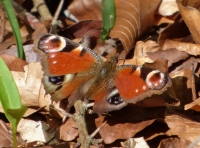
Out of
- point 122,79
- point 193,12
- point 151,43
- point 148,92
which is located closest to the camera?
point 148,92

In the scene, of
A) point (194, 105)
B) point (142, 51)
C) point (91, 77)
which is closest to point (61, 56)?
point (91, 77)

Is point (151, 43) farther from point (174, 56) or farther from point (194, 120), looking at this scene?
point (194, 120)

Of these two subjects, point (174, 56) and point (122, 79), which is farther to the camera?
point (174, 56)

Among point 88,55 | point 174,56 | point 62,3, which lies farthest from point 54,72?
point 62,3

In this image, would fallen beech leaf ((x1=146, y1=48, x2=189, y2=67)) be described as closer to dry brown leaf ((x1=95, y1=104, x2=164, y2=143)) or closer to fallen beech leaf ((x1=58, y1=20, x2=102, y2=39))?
dry brown leaf ((x1=95, y1=104, x2=164, y2=143))

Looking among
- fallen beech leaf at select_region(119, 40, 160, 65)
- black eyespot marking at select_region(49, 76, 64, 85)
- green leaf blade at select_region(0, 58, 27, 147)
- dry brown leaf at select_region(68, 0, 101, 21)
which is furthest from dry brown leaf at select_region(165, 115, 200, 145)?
dry brown leaf at select_region(68, 0, 101, 21)

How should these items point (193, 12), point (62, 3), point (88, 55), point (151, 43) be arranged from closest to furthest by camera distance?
point (88, 55) < point (193, 12) < point (151, 43) < point (62, 3)
